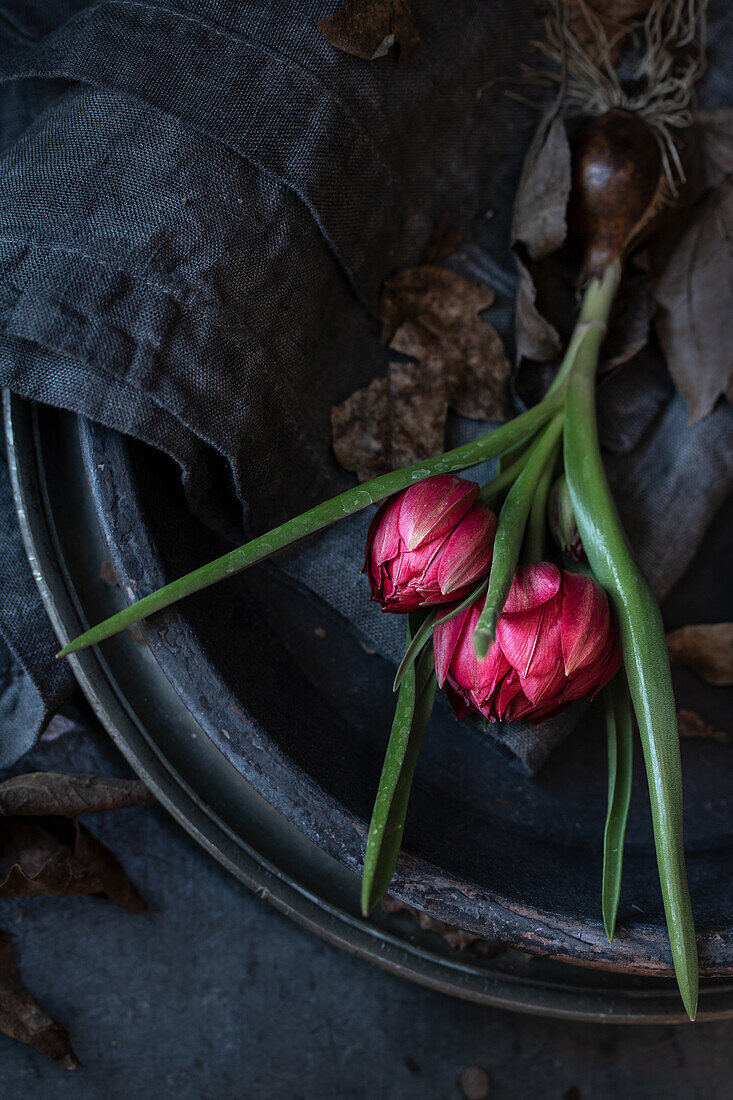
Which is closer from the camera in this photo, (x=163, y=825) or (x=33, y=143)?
(x=33, y=143)

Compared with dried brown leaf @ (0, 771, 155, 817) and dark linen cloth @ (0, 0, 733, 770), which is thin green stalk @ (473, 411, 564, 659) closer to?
dark linen cloth @ (0, 0, 733, 770)

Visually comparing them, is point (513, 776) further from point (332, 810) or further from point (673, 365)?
point (673, 365)

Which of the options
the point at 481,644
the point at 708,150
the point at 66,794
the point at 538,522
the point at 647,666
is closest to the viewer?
the point at 481,644

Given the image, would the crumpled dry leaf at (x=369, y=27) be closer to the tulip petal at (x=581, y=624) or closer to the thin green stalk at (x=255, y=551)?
the thin green stalk at (x=255, y=551)

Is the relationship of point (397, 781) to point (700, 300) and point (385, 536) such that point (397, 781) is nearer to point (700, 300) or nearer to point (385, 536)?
point (385, 536)

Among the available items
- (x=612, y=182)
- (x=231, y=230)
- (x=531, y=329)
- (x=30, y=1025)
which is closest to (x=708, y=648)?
(x=531, y=329)

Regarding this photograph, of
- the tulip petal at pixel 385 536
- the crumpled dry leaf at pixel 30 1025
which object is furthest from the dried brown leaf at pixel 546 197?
the crumpled dry leaf at pixel 30 1025

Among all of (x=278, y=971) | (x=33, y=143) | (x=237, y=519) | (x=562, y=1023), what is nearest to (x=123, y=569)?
(x=237, y=519)
